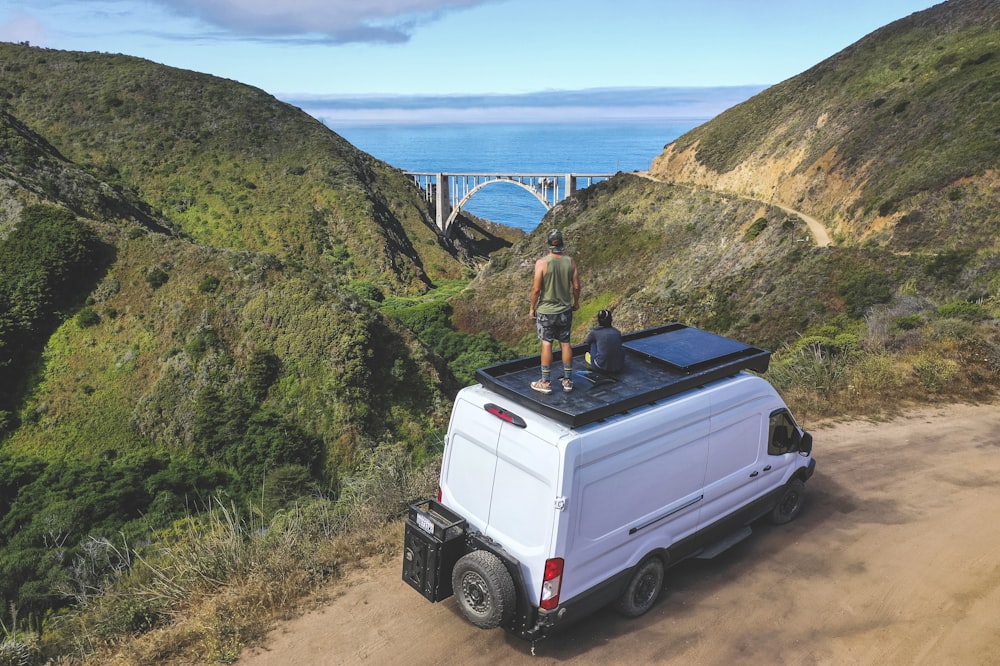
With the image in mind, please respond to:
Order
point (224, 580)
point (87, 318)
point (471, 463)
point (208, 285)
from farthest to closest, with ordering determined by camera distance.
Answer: point (208, 285) < point (87, 318) < point (224, 580) < point (471, 463)

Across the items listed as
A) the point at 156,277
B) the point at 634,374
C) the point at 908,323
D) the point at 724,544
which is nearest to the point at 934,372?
the point at 908,323

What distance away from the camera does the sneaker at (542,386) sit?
771cm

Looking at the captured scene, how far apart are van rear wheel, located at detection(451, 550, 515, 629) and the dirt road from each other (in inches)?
18.4

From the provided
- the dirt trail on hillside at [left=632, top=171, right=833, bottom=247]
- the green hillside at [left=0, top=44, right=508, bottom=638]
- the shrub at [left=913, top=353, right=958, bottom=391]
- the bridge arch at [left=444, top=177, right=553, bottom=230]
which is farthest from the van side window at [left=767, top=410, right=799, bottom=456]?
the bridge arch at [left=444, top=177, right=553, bottom=230]

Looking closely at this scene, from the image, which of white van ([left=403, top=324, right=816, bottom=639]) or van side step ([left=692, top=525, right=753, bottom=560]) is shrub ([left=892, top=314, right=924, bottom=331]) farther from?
van side step ([left=692, top=525, right=753, bottom=560])

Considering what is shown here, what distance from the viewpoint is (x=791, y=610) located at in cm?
792

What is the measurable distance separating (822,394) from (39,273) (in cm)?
3263

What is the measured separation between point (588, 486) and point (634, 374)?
2290mm

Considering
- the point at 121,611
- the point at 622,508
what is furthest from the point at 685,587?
the point at 121,611

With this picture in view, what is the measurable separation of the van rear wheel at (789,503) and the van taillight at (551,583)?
465 centimetres

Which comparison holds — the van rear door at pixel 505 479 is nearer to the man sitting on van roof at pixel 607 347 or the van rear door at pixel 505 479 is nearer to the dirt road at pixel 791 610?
the dirt road at pixel 791 610

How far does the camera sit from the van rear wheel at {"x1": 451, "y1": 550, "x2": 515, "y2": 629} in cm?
676

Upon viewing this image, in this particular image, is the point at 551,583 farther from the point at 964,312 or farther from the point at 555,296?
the point at 964,312

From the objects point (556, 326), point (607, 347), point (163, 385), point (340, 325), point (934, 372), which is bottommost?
point (163, 385)
